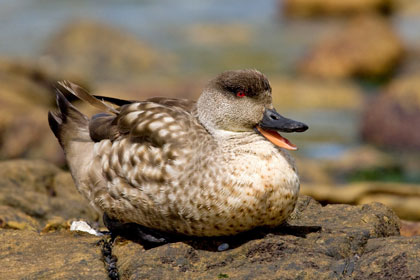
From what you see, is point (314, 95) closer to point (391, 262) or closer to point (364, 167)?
point (364, 167)

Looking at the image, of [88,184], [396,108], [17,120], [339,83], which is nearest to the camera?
[88,184]

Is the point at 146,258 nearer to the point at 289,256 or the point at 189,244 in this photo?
the point at 189,244

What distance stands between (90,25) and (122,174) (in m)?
16.8

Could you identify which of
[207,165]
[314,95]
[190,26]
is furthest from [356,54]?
[207,165]

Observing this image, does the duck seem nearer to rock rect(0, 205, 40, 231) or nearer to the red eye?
the red eye

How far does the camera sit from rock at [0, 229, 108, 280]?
4.32m

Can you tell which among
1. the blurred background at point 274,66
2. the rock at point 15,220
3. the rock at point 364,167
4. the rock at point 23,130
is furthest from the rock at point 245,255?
the rock at point 364,167

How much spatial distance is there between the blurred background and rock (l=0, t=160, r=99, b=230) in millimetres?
3238

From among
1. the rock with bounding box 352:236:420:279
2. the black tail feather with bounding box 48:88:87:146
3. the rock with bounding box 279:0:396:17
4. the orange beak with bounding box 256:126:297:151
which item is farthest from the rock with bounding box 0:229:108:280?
the rock with bounding box 279:0:396:17

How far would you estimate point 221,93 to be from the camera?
465cm

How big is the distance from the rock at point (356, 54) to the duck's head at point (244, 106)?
13.5m

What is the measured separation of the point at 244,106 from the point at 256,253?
3.17ft

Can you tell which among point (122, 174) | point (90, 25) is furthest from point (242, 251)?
point (90, 25)

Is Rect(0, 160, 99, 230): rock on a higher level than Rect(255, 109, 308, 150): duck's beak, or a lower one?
lower
